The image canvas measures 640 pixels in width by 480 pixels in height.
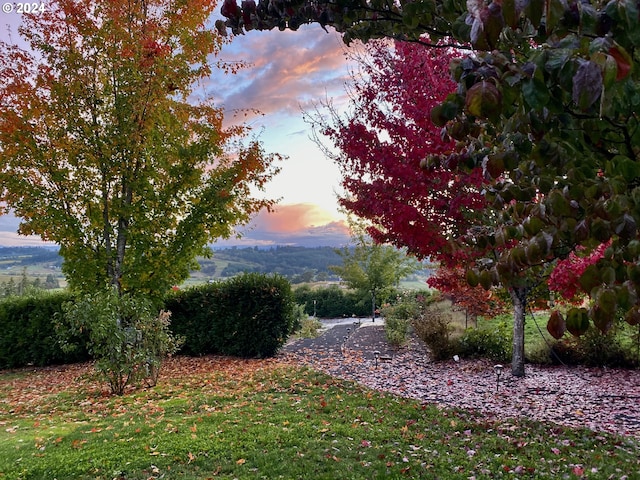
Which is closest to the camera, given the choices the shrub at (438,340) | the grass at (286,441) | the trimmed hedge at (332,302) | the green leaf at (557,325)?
the green leaf at (557,325)

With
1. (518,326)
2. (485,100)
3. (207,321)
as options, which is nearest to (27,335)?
(207,321)

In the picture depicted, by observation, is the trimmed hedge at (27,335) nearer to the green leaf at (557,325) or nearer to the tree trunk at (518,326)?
the tree trunk at (518,326)

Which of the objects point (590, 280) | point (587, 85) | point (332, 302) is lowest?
point (332, 302)

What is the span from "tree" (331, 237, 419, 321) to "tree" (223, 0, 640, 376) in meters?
19.0

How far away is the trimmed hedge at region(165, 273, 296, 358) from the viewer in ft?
39.4

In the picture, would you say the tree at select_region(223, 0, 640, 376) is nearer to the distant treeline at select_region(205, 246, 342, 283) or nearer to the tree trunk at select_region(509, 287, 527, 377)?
the tree trunk at select_region(509, 287, 527, 377)

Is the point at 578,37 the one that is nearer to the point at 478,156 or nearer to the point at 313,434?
the point at 478,156

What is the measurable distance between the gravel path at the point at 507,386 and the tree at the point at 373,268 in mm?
10192

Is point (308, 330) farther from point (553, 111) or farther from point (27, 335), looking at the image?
point (553, 111)

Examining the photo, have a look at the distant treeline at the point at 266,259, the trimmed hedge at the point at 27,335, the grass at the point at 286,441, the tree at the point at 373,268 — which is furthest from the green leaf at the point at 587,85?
the distant treeline at the point at 266,259

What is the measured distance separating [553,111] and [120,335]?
8.17m

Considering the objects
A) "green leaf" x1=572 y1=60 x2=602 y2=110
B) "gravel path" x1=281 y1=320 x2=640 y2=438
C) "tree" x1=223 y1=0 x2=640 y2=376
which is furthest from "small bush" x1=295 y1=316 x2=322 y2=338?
"green leaf" x1=572 y1=60 x2=602 y2=110

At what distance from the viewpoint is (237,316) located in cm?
1223

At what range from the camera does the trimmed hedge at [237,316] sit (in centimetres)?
1200
